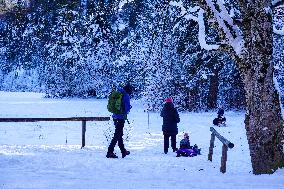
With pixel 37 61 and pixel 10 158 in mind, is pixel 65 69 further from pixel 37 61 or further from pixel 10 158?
pixel 10 158

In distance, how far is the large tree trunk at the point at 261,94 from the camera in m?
7.41

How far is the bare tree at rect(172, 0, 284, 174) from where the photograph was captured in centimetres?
741

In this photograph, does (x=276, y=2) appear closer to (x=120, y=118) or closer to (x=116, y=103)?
(x=116, y=103)

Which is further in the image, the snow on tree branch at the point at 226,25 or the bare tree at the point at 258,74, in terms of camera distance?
the snow on tree branch at the point at 226,25

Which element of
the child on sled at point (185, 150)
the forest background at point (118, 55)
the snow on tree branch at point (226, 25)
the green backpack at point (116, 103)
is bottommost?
the child on sled at point (185, 150)

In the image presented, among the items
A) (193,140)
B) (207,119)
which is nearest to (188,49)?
(207,119)

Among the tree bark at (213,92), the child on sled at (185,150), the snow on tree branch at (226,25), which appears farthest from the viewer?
the tree bark at (213,92)

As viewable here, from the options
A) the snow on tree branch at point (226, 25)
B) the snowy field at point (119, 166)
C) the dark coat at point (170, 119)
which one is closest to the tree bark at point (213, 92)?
the snowy field at point (119, 166)

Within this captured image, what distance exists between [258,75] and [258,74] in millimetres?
17

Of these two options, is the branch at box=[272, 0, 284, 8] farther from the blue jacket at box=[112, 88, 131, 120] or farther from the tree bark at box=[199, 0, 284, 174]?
the blue jacket at box=[112, 88, 131, 120]

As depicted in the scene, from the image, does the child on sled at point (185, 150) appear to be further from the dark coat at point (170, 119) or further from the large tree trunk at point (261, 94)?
the large tree trunk at point (261, 94)

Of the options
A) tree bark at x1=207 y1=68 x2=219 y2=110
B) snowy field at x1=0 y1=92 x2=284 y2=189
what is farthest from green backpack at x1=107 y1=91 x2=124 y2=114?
tree bark at x1=207 y1=68 x2=219 y2=110

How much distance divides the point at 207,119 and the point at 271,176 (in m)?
15.3

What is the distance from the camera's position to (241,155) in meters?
12.2
